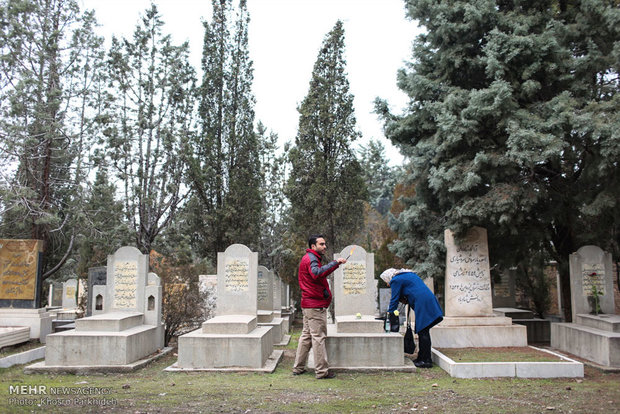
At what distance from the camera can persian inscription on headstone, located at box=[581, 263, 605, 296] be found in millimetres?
10789

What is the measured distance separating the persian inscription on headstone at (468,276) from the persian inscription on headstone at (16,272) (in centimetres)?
1027

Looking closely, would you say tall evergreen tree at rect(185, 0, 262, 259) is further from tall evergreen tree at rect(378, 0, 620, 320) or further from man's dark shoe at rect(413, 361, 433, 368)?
man's dark shoe at rect(413, 361, 433, 368)

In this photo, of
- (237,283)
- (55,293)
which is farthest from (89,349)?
(55,293)

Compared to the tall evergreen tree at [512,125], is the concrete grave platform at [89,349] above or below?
below

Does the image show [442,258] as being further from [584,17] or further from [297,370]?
[584,17]

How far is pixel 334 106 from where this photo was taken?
19094 millimetres

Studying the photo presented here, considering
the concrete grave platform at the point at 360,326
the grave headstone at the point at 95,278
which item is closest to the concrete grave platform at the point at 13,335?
the grave headstone at the point at 95,278

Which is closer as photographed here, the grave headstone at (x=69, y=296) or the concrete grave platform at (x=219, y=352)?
the concrete grave platform at (x=219, y=352)

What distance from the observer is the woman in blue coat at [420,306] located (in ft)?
28.4

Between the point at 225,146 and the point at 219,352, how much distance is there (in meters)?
13.9

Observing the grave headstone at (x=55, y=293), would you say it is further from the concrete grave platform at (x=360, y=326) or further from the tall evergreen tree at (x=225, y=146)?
the concrete grave platform at (x=360, y=326)

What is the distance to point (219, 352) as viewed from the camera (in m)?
8.49

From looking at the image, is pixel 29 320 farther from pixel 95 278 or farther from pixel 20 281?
pixel 95 278

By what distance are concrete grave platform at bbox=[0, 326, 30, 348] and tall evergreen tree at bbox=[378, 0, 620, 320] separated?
9.51 meters
